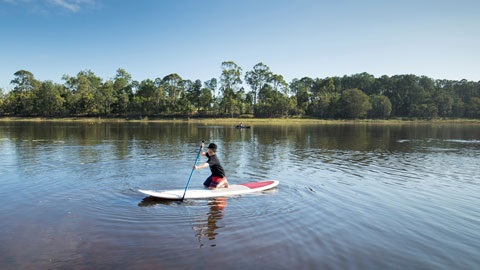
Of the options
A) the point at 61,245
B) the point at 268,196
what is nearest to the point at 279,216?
the point at 268,196

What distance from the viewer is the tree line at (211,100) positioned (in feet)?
344

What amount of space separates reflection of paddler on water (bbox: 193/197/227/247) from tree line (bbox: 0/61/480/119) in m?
93.6

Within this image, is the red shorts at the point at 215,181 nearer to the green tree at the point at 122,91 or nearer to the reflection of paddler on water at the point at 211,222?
the reflection of paddler on water at the point at 211,222

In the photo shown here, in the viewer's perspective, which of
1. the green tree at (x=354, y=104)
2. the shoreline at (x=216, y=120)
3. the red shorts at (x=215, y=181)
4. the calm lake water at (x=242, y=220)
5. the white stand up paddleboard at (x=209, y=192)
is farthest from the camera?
the green tree at (x=354, y=104)

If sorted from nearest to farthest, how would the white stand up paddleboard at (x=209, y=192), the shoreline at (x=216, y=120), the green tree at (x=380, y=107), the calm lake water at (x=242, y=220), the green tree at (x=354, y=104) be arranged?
1. the calm lake water at (x=242, y=220)
2. the white stand up paddleboard at (x=209, y=192)
3. the shoreline at (x=216, y=120)
4. the green tree at (x=354, y=104)
5. the green tree at (x=380, y=107)

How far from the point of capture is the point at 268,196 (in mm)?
A: 12734

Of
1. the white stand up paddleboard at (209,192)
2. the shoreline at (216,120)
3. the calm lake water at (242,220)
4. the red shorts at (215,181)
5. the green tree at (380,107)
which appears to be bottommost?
the calm lake water at (242,220)

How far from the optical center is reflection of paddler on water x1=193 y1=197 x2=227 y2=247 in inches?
339

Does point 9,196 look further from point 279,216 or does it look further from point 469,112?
point 469,112

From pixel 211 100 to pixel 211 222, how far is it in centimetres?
10185

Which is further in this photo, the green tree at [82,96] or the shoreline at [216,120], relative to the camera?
the green tree at [82,96]

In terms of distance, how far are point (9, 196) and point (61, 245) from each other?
614 cm

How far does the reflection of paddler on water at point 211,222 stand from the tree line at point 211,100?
93624mm

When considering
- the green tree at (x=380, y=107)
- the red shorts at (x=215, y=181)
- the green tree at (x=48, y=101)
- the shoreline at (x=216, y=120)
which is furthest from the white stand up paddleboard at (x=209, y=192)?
the green tree at (x=380, y=107)
